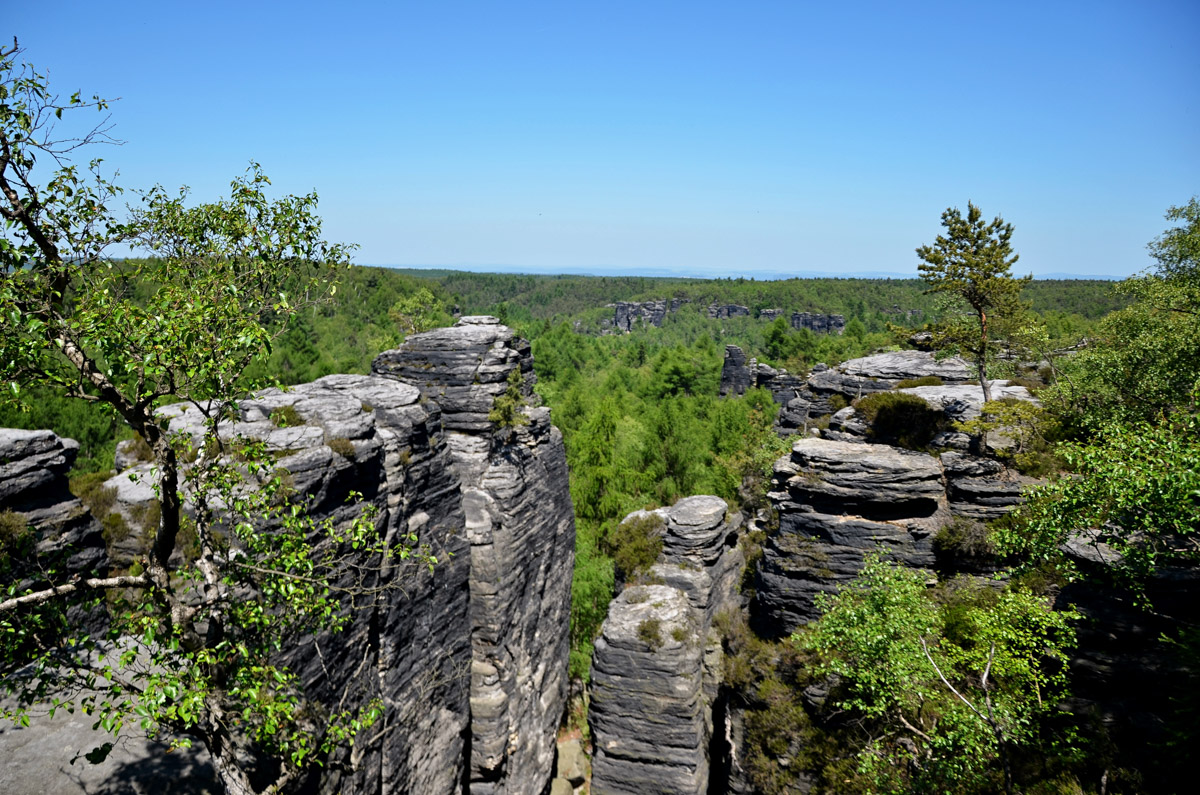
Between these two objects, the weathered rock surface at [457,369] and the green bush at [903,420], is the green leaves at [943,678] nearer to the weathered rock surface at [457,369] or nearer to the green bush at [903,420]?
the green bush at [903,420]

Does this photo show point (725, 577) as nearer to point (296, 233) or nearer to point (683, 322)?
point (296, 233)

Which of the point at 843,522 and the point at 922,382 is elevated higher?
the point at 922,382

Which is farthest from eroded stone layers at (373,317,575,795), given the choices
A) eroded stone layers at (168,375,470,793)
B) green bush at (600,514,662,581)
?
green bush at (600,514,662,581)

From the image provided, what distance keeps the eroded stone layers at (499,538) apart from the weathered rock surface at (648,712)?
3598 millimetres

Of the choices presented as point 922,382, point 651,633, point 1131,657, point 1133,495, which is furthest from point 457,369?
point 922,382

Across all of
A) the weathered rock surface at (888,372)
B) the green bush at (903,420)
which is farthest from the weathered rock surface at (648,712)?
the weathered rock surface at (888,372)

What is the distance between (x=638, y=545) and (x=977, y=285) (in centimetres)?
1655

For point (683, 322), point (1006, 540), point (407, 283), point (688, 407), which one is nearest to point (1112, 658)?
point (1006, 540)

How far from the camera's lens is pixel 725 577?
24672 mm

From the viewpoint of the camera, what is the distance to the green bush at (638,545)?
24.8 m

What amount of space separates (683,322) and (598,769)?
159031 mm

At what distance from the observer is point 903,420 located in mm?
22281

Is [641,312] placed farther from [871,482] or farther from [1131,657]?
[1131,657]

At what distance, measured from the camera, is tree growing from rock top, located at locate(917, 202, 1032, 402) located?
2234 centimetres
